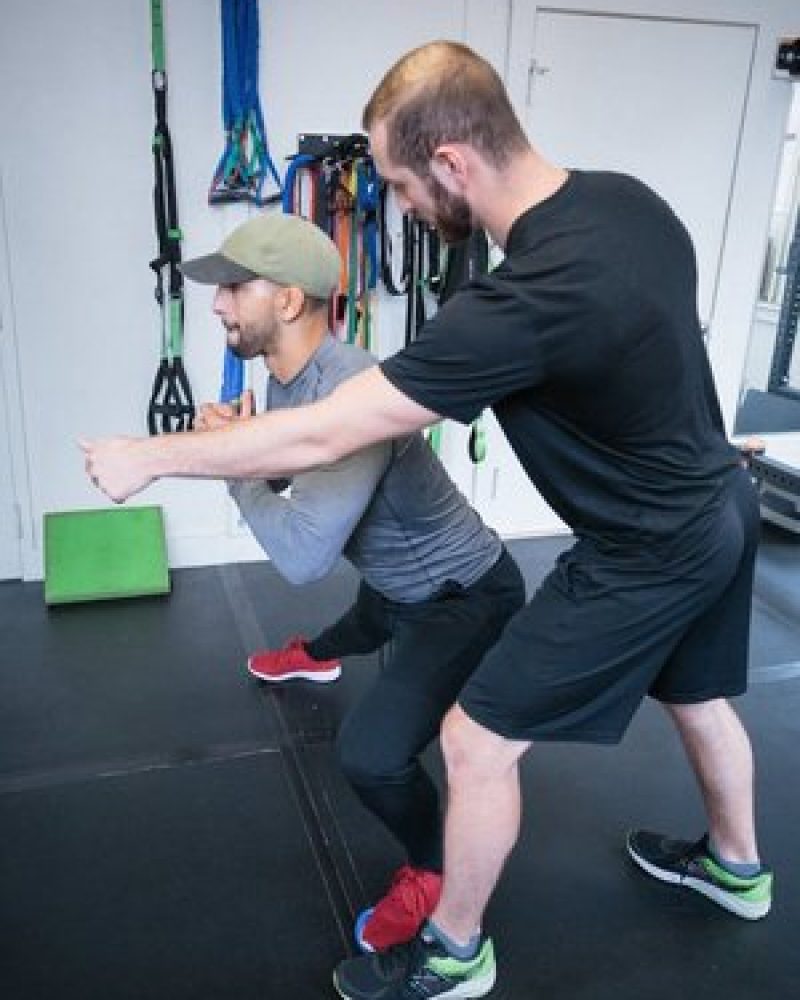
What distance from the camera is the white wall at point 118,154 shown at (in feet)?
9.59

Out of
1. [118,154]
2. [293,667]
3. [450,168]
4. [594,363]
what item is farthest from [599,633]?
[118,154]

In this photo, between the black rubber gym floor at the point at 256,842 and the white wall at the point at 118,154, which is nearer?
the black rubber gym floor at the point at 256,842

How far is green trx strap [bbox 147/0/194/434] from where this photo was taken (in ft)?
9.68

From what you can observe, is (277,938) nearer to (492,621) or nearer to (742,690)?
(492,621)

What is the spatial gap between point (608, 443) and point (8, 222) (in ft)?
8.19

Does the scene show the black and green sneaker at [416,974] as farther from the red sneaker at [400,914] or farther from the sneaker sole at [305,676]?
the sneaker sole at [305,676]

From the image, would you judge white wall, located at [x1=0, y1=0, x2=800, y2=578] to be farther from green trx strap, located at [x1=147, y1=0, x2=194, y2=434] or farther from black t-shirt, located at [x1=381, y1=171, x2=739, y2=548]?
black t-shirt, located at [x1=381, y1=171, x2=739, y2=548]

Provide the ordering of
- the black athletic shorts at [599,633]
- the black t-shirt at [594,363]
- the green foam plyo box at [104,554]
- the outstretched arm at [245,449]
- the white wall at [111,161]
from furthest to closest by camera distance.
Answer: the green foam plyo box at [104,554]
the white wall at [111,161]
the black athletic shorts at [599,633]
the outstretched arm at [245,449]
the black t-shirt at [594,363]

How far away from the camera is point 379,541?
1.81 m

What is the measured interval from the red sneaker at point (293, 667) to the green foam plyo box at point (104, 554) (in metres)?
0.75

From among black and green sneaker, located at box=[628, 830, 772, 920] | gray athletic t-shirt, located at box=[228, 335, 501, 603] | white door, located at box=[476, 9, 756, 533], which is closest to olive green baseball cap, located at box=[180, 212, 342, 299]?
gray athletic t-shirt, located at box=[228, 335, 501, 603]

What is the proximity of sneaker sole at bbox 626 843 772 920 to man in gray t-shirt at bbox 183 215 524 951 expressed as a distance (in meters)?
0.56

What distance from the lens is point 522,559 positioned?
383 cm

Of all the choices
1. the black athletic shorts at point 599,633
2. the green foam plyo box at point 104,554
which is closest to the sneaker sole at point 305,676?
the green foam plyo box at point 104,554
